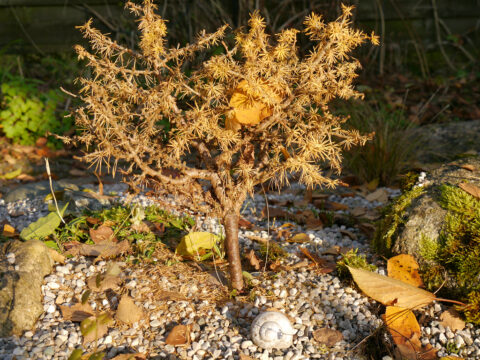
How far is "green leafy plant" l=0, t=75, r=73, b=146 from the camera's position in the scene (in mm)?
5020

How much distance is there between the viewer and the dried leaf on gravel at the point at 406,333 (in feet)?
6.25

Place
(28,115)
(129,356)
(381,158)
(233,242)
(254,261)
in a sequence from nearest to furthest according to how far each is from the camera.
A: (129,356) → (233,242) → (254,261) → (381,158) → (28,115)

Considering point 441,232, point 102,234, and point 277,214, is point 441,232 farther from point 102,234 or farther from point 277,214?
point 102,234

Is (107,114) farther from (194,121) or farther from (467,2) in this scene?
(467,2)

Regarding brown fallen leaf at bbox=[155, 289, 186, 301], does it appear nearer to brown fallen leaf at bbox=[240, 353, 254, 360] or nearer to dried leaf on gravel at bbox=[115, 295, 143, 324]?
dried leaf on gravel at bbox=[115, 295, 143, 324]

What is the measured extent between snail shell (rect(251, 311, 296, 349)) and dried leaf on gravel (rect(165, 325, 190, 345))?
26 cm

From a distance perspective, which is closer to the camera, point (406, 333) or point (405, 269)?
point (406, 333)

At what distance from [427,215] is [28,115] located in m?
4.19

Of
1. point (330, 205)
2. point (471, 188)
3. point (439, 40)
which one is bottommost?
point (330, 205)

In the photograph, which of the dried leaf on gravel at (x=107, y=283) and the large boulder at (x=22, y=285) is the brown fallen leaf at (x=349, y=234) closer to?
the dried leaf on gravel at (x=107, y=283)

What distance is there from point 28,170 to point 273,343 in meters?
3.67

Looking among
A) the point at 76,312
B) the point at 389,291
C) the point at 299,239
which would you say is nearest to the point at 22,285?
the point at 76,312

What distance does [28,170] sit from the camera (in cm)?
469

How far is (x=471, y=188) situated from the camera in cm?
232
